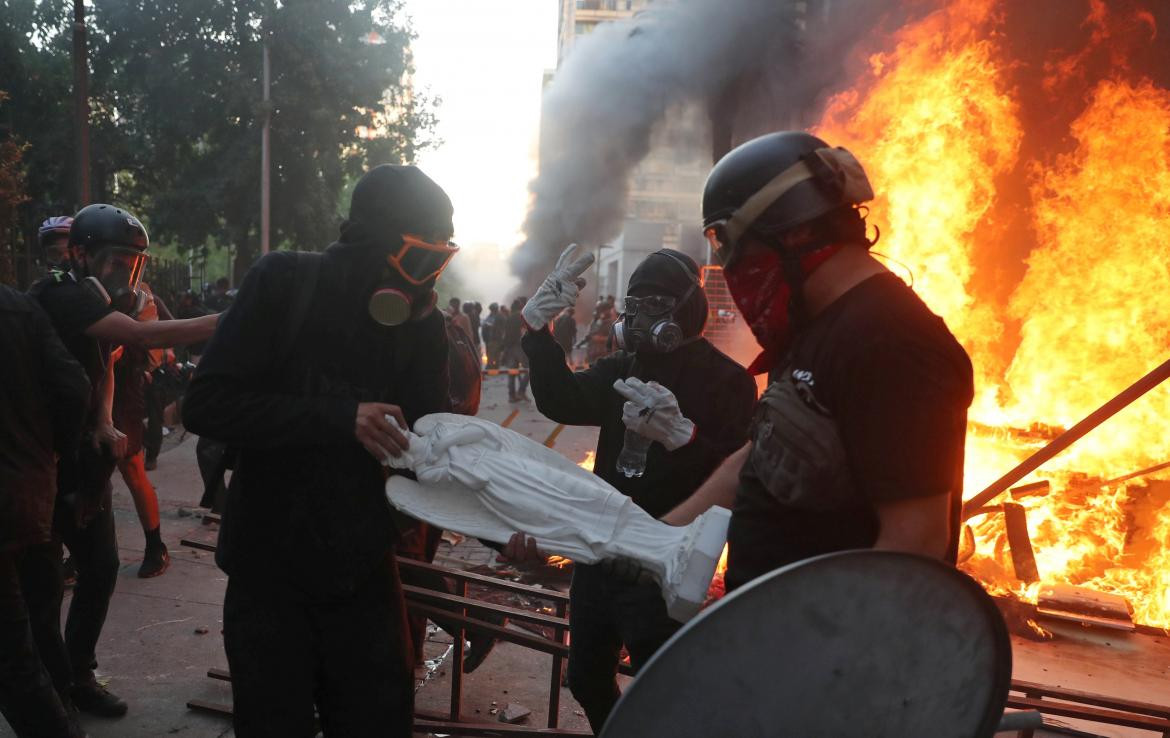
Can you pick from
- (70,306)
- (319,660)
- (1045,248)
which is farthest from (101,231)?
(1045,248)

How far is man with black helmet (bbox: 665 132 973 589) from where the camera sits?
1.39 m

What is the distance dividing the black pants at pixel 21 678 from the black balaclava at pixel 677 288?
224cm

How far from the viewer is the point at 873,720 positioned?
1.42 meters

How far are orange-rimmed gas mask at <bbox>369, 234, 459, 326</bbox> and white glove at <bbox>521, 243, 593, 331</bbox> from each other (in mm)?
862

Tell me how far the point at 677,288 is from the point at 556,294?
476mm

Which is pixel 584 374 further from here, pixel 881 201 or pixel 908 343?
pixel 881 201

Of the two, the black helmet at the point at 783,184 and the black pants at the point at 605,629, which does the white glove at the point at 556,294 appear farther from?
the black helmet at the point at 783,184

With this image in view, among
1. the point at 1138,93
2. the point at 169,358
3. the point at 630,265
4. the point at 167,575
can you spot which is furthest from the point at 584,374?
the point at 630,265

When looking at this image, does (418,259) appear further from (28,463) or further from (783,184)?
(28,463)

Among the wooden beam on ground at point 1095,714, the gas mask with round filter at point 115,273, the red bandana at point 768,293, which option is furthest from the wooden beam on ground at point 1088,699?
the gas mask with round filter at point 115,273

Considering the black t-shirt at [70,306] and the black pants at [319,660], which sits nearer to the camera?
the black pants at [319,660]

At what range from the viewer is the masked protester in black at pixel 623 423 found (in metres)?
2.80

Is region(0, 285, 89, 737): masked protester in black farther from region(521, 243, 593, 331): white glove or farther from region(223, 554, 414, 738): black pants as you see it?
region(521, 243, 593, 331): white glove

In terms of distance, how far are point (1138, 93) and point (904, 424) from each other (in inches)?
427
